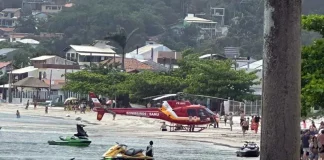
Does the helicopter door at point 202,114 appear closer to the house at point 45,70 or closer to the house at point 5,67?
the house at point 45,70

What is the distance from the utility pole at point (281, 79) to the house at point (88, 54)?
124946 millimetres

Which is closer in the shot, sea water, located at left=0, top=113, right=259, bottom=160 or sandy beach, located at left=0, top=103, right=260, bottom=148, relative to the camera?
sea water, located at left=0, top=113, right=259, bottom=160

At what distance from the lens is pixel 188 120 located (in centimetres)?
5956

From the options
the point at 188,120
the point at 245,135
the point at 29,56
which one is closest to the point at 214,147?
the point at 245,135

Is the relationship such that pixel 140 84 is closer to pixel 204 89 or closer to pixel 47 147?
pixel 204 89

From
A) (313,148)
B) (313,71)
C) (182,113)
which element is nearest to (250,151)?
(313,148)

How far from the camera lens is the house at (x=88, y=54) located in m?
131

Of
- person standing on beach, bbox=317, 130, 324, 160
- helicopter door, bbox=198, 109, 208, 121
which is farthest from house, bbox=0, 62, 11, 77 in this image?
person standing on beach, bbox=317, 130, 324, 160

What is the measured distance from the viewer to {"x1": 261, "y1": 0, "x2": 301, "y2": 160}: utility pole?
517 centimetres

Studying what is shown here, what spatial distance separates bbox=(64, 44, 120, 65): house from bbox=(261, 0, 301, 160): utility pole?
125 m

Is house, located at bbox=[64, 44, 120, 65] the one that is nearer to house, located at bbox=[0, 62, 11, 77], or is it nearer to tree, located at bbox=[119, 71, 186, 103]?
house, located at bbox=[0, 62, 11, 77]

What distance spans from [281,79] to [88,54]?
127 metres

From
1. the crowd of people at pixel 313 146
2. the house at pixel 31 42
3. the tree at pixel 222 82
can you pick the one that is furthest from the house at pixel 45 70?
the crowd of people at pixel 313 146

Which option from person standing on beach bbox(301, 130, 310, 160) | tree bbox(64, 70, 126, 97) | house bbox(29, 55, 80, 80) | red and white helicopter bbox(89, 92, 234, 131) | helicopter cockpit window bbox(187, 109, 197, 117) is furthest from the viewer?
house bbox(29, 55, 80, 80)
